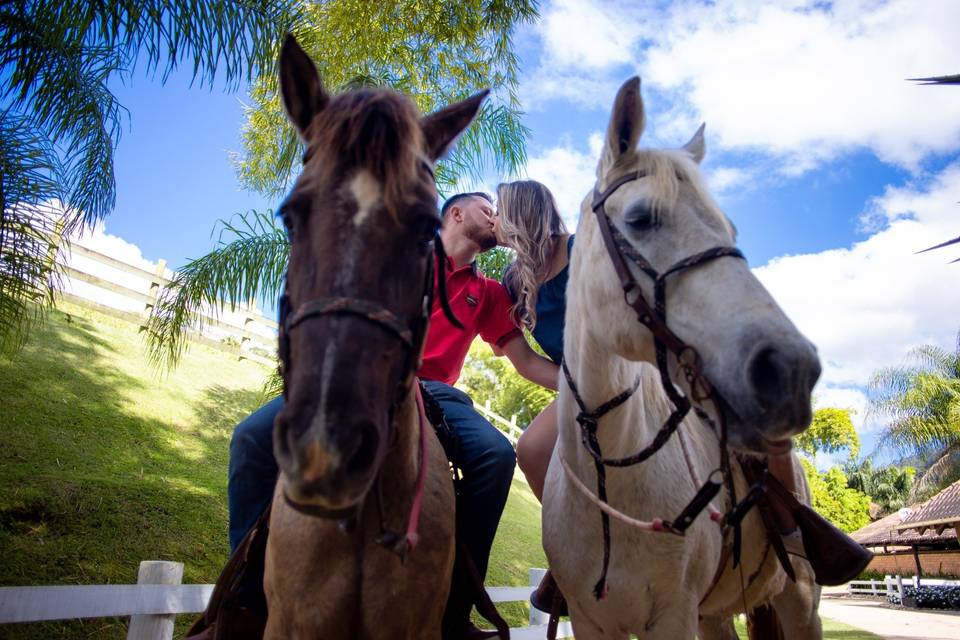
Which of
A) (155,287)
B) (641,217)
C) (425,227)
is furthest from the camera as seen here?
(155,287)

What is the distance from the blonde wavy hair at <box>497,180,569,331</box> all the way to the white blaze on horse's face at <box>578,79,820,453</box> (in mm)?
902

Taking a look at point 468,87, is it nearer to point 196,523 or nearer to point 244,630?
point 196,523

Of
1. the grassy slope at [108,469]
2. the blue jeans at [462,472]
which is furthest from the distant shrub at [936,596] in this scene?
the blue jeans at [462,472]

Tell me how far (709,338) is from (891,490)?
64.9 m

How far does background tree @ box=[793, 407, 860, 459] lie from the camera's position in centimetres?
4875

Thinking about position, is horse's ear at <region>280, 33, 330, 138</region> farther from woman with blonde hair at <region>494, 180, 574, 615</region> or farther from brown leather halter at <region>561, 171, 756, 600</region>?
woman with blonde hair at <region>494, 180, 574, 615</region>

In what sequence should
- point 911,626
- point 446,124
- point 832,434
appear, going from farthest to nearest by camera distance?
point 832,434
point 911,626
point 446,124

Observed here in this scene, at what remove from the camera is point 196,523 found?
248 inches

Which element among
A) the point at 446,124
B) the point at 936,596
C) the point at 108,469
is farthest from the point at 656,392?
the point at 936,596

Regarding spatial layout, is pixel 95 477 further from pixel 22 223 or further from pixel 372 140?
pixel 372 140

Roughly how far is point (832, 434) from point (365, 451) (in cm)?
5726

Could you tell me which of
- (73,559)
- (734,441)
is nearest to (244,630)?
(734,441)

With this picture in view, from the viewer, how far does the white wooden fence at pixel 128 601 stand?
3062 millimetres

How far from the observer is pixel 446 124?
6.79 ft
